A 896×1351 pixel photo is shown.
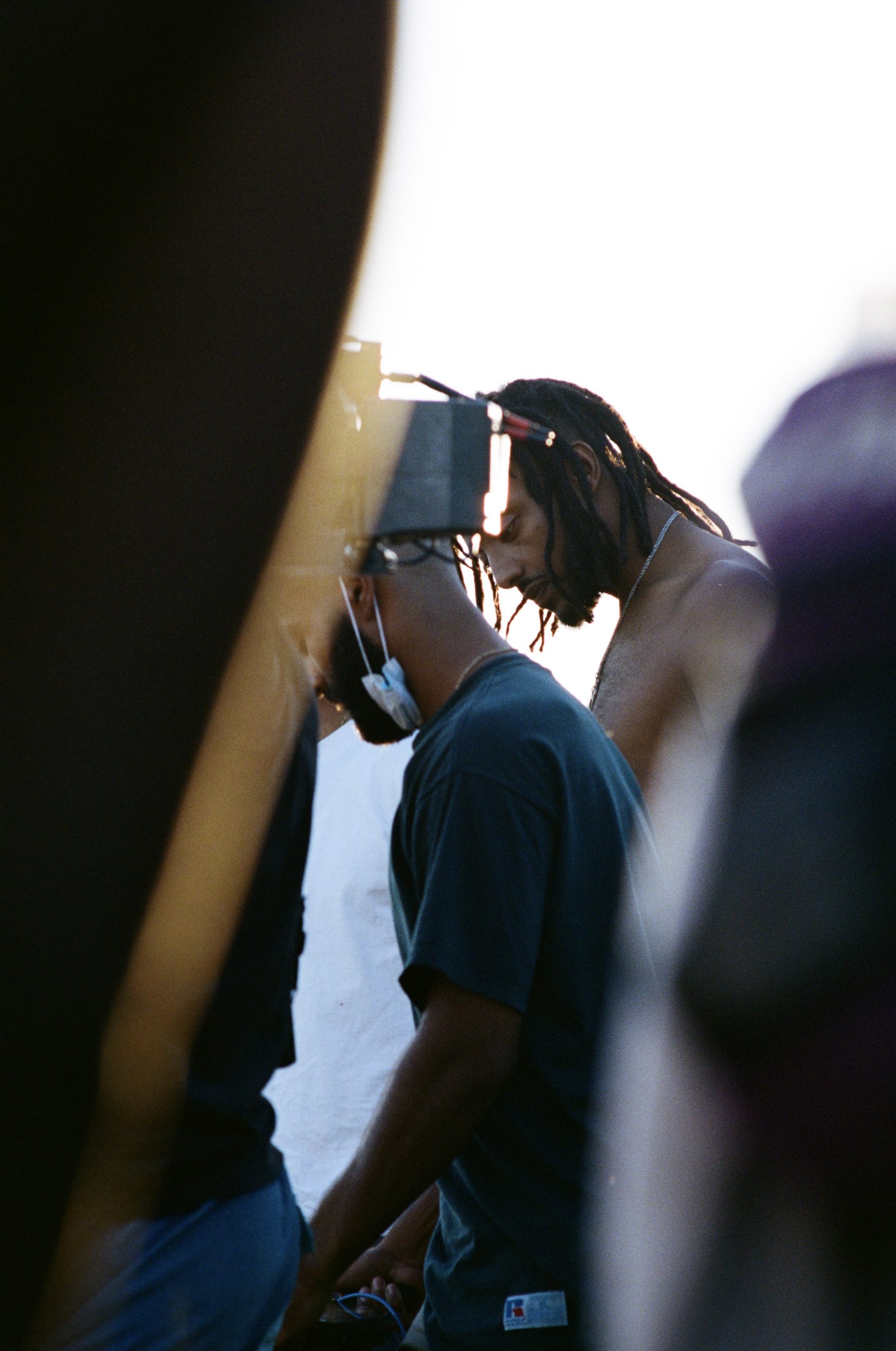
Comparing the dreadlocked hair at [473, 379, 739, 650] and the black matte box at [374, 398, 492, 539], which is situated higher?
the black matte box at [374, 398, 492, 539]

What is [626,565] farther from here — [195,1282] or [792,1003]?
[195,1282]

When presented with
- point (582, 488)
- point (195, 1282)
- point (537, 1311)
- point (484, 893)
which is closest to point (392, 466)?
point (484, 893)

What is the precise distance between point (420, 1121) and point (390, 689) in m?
0.67

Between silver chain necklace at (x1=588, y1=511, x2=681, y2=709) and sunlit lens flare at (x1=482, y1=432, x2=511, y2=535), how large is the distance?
131cm

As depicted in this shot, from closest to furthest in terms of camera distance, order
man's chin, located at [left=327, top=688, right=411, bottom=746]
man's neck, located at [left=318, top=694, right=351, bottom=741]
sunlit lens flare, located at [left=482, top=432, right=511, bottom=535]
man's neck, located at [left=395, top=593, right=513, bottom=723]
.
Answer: sunlit lens flare, located at [left=482, top=432, right=511, bottom=535] → man's neck, located at [left=395, top=593, right=513, bottom=723] → man's chin, located at [left=327, top=688, right=411, bottom=746] → man's neck, located at [left=318, top=694, right=351, bottom=741]

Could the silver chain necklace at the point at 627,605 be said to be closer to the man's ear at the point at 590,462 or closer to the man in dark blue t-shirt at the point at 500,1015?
the man's ear at the point at 590,462

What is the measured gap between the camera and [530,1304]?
170 centimetres

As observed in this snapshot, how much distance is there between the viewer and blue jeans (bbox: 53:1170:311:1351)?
1159mm

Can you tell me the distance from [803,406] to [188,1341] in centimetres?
134

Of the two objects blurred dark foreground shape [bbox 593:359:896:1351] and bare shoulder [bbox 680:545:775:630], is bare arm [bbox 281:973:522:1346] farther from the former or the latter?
Answer: bare shoulder [bbox 680:545:775:630]

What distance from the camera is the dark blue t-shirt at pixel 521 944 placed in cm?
171

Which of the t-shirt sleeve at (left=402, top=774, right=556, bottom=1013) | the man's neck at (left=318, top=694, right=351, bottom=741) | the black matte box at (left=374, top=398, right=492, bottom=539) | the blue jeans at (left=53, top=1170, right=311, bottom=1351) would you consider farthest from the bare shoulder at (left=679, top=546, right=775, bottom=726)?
the man's neck at (left=318, top=694, right=351, bottom=741)

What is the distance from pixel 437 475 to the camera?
1258 millimetres

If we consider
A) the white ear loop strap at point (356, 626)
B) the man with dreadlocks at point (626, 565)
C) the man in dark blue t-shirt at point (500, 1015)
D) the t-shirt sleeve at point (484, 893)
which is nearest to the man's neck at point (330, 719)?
the man with dreadlocks at point (626, 565)
